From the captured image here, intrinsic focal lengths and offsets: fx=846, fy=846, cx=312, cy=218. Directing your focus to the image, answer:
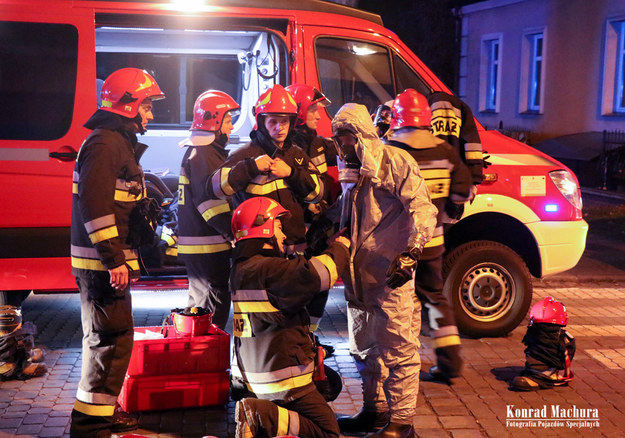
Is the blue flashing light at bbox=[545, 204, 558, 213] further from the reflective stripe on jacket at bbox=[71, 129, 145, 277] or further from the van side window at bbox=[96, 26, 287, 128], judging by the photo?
the reflective stripe on jacket at bbox=[71, 129, 145, 277]

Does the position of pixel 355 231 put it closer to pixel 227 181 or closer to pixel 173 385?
pixel 227 181

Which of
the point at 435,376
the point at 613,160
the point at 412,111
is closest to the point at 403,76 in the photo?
the point at 412,111

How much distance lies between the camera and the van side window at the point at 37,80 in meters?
6.17

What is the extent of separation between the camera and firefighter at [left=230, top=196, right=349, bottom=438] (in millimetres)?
4188

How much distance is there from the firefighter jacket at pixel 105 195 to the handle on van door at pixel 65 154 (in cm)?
144

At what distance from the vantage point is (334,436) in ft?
14.4

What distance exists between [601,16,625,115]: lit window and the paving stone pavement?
12.3 meters

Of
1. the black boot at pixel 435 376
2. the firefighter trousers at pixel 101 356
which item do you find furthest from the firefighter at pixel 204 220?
the black boot at pixel 435 376

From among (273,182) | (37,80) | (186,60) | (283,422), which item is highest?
(186,60)

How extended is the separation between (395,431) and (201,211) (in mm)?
1968

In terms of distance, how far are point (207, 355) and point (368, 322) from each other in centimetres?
106

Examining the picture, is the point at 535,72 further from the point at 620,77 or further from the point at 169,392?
the point at 169,392

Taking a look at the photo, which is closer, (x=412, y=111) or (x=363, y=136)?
(x=363, y=136)

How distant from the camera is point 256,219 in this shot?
4.25 metres
